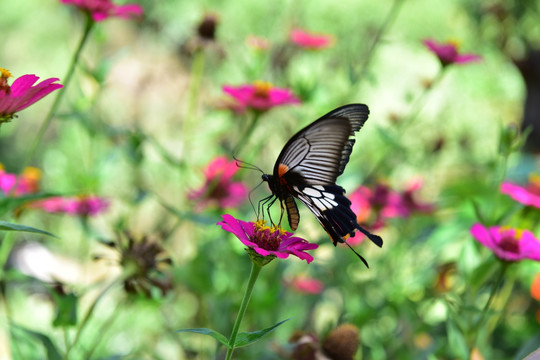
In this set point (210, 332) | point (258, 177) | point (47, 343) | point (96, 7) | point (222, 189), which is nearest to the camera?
point (210, 332)

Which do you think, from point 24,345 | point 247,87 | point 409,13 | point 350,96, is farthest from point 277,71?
point 409,13

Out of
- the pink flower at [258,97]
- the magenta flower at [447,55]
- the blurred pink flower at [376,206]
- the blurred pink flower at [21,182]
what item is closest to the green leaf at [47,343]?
the blurred pink flower at [21,182]

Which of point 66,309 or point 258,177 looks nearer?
point 66,309

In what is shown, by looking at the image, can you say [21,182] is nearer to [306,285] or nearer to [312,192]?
[312,192]

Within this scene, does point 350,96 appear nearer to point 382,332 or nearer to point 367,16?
point 382,332

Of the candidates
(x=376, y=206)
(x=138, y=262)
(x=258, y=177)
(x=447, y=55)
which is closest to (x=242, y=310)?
(x=138, y=262)

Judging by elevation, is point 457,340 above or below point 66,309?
below
